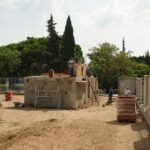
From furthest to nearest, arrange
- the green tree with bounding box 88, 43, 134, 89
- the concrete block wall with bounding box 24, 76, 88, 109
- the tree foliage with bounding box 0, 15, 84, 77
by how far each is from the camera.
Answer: the tree foliage with bounding box 0, 15, 84, 77 < the green tree with bounding box 88, 43, 134, 89 < the concrete block wall with bounding box 24, 76, 88, 109

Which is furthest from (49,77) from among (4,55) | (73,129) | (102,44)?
A: (4,55)

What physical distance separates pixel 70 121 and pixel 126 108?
2.83m

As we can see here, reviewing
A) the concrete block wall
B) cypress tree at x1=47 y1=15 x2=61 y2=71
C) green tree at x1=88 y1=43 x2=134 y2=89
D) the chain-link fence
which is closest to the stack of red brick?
the concrete block wall

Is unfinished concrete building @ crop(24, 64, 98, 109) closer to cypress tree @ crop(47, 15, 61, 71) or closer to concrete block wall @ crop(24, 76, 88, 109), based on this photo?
concrete block wall @ crop(24, 76, 88, 109)

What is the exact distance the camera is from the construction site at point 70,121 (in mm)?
14914

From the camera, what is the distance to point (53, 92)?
31.9 metres

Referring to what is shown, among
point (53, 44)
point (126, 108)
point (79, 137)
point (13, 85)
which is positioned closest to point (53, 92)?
point (126, 108)

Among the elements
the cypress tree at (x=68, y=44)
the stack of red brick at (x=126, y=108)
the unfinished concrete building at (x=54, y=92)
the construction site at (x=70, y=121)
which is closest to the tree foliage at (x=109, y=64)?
the cypress tree at (x=68, y=44)

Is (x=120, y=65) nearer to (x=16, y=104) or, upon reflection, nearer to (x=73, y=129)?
(x=16, y=104)

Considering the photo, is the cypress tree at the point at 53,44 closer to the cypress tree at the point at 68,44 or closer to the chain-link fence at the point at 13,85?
the cypress tree at the point at 68,44

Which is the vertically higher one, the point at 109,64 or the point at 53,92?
the point at 109,64

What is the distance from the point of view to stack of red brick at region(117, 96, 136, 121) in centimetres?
2123

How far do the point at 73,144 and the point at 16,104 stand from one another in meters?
18.8

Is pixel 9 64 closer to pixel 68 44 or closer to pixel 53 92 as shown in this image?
pixel 68 44
